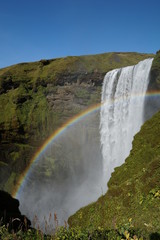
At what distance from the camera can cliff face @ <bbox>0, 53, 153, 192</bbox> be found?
42375 mm

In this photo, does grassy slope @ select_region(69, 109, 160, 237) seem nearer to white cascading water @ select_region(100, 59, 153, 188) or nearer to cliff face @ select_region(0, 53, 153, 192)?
white cascading water @ select_region(100, 59, 153, 188)

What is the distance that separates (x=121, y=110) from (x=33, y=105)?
20169 millimetres

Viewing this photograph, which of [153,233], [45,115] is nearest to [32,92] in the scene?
[45,115]

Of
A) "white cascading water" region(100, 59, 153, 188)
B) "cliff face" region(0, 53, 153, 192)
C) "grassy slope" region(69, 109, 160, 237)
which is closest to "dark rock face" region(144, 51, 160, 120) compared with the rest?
"white cascading water" region(100, 59, 153, 188)

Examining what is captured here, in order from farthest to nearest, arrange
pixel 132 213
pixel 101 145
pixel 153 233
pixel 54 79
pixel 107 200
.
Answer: pixel 54 79 → pixel 101 145 → pixel 107 200 → pixel 132 213 → pixel 153 233

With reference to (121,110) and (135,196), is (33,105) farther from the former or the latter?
(135,196)

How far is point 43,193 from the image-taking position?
1751 inches

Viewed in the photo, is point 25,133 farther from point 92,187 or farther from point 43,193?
point 92,187

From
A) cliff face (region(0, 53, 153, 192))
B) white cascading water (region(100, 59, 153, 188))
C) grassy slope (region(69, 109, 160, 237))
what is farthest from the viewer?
cliff face (region(0, 53, 153, 192))

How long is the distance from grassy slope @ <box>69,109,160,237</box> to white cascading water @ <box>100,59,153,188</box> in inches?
721

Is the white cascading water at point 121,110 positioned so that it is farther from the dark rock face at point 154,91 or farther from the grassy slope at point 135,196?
the grassy slope at point 135,196

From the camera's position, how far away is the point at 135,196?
8305 mm

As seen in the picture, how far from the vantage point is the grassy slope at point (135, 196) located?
7027 millimetres

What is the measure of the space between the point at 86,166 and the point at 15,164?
15059 millimetres
